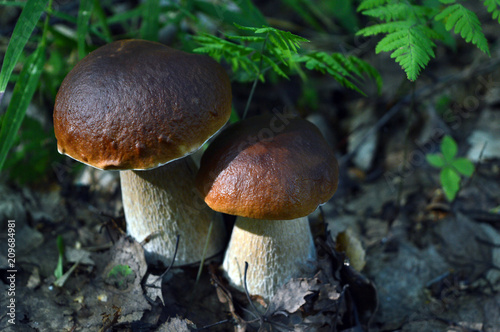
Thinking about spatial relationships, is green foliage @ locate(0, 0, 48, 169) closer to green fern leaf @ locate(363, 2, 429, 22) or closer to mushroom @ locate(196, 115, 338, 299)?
mushroom @ locate(196, 115, 338, 299)

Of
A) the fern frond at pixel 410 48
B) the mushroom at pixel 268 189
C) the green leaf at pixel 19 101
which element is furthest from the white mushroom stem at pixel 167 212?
the fern frond at pixel 410 48

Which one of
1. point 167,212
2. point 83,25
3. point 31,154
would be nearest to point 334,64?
point 167,212

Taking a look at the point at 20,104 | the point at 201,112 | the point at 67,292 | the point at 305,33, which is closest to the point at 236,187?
the point at 201,112

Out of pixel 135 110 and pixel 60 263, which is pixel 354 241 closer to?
pixel 135 110

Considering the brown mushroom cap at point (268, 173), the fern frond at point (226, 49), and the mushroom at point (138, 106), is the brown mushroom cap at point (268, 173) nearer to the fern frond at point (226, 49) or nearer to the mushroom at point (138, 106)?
the mushroom at point (138, 106)

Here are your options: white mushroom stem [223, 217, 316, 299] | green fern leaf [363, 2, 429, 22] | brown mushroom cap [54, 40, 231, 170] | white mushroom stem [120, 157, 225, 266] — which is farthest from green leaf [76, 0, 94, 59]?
green fern leaf [363, 2, 429, 22]

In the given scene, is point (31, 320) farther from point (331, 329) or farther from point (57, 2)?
point (57, 2)
